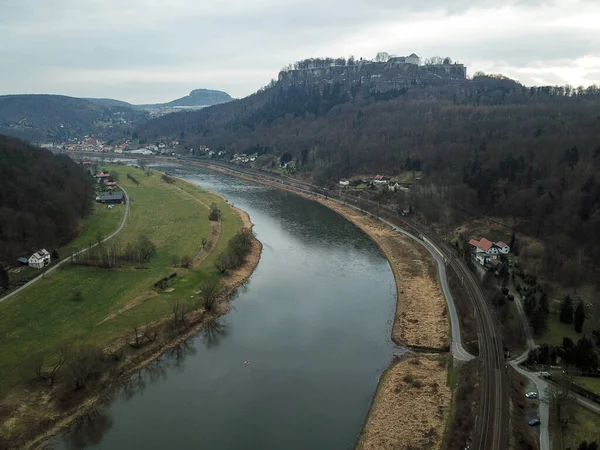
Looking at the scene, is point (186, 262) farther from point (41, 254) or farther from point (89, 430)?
point (89, 430)

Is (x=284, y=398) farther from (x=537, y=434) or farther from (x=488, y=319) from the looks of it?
(x=488, y=319)

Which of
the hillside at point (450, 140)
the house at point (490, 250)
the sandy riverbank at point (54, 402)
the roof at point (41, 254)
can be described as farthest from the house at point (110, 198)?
the house at point (490, 250)

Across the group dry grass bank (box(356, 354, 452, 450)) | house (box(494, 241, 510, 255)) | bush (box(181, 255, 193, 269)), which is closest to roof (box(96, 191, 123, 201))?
bush (box(181, 255, 193, 269))

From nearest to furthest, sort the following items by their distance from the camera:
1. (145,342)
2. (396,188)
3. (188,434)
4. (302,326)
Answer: (188,434), (145,342), (302,326), (396,188)

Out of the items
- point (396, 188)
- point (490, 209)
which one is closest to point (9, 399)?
point (490, 209)

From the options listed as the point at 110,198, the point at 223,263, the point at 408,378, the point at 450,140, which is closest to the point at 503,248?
the point at 408,378

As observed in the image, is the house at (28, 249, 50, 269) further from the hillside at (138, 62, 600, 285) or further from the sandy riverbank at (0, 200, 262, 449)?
the hillside at (138, 62, 600, 285)
